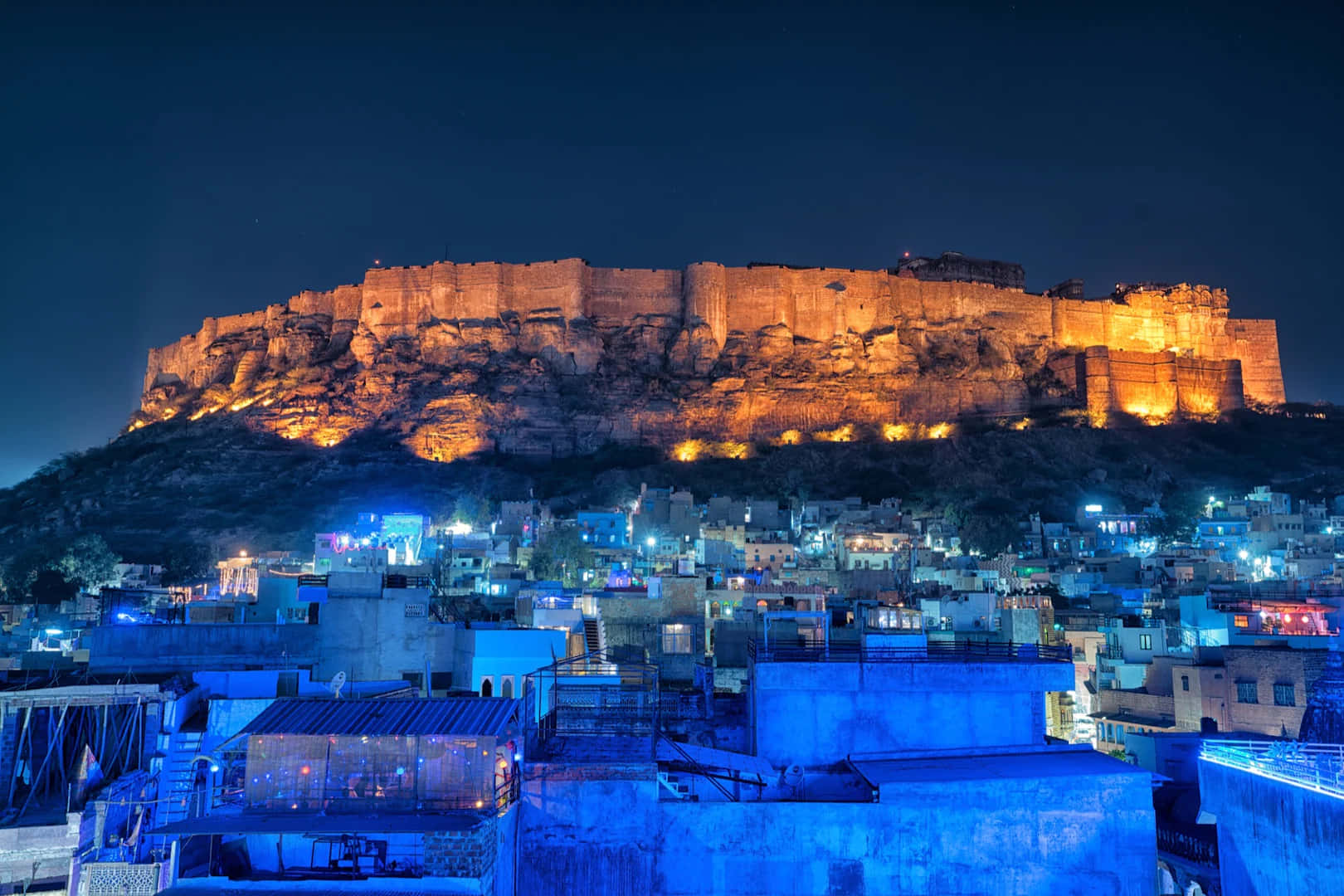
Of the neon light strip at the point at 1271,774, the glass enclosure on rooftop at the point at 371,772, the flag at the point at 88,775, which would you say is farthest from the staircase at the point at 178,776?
the neon light strip at the point at 1271,774

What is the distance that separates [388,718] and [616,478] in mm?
57190

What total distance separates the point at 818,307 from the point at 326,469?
37985 mm

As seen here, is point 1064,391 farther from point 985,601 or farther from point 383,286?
point 985,601

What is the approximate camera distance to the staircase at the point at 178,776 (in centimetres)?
1202

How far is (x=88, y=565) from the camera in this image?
45.3 metres

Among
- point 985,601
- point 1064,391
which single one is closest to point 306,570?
point 985,601

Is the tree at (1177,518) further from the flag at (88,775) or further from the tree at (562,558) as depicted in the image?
the flag at (88,775)

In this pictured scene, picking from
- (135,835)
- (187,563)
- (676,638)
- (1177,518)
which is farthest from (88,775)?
(1177,518)

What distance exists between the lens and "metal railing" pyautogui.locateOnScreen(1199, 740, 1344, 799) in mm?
8695

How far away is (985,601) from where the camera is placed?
2736 centimetres

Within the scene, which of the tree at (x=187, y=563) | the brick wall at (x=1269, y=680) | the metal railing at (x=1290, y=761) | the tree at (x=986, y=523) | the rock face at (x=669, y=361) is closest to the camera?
the metal railing at (x=1290, y=761)

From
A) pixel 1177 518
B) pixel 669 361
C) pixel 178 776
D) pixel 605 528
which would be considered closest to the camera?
pixel 178 776

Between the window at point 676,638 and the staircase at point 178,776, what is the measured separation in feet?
27.9

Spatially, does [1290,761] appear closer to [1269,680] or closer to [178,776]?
[1269,680]
